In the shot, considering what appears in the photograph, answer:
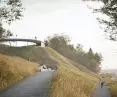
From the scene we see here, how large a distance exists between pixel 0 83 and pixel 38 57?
283 ft

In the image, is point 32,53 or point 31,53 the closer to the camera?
point 31,53

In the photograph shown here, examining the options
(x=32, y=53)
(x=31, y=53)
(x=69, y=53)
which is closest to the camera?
(x=31, y=53)

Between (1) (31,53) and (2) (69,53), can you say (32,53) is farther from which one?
(2) (69,53)

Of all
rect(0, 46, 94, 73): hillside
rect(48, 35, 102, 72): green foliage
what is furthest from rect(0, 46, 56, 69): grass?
rect(48, 35, 102, 72): green foliage

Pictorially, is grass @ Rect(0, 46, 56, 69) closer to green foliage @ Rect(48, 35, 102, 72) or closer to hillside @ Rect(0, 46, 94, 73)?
hillside @ Rect(0, 46, 94, 73)

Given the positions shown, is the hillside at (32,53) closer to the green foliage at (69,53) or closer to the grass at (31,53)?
the grass at (31,53)

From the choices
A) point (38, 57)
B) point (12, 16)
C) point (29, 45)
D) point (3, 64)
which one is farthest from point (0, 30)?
point (29, 45)

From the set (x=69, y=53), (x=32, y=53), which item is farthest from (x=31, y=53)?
(x=69, y=53)

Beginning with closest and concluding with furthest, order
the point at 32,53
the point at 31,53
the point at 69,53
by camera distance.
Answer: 1. the point at 31,53
2. the point at 32,53
3. the point at 69,53

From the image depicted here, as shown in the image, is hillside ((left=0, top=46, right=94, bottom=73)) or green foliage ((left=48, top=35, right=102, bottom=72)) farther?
green foliage ((left=48, top=35, right=102, bottom=72))

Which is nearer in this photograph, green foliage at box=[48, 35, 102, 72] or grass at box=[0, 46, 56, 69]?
grass at box=[0, 46, 56, 69]

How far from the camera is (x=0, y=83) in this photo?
28.5 m

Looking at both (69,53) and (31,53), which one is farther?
(69,53)

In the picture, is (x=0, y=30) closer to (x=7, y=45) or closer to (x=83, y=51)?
(x=7, y=45)
